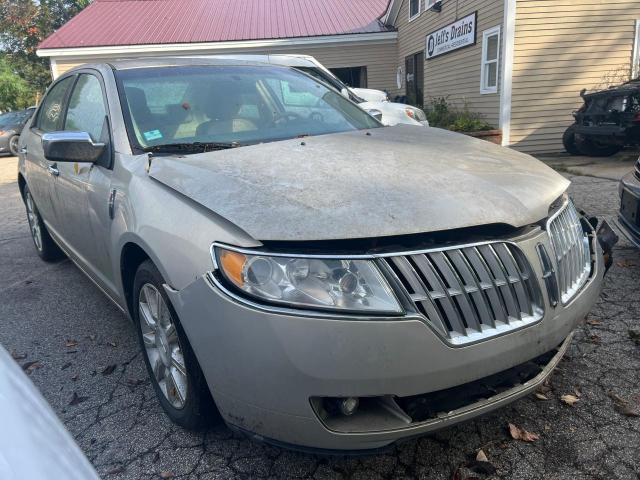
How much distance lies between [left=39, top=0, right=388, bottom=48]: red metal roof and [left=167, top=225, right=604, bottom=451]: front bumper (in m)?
17.6

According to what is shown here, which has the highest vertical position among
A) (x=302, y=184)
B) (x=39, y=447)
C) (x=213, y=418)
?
(x=302, y=184)

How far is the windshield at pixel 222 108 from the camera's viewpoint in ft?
9.18

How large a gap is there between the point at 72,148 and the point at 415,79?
53.4 ft

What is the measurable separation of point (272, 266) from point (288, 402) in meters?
0.45

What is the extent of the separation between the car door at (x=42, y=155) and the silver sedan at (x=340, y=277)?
1.29 meters

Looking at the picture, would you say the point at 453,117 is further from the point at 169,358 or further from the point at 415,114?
the point at 169,358

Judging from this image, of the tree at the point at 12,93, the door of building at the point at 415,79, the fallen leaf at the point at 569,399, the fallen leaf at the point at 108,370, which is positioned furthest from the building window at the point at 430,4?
the tree at the point at 12,93

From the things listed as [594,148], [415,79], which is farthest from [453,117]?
[415,79]

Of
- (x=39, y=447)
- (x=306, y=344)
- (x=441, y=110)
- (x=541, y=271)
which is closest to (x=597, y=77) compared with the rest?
(x=441, y=110)

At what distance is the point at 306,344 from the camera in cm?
167

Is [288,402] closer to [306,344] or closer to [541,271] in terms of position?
[306,344]

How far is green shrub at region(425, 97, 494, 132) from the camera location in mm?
11214

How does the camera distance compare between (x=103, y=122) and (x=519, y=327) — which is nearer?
(x=519, y=327)

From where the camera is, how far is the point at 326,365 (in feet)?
5.47
